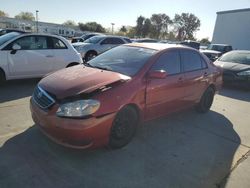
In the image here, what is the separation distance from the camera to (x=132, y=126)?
151 inches

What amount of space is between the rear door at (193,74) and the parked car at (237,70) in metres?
4.04

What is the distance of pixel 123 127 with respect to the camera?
3688 millimetres

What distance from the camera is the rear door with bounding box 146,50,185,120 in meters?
4.09

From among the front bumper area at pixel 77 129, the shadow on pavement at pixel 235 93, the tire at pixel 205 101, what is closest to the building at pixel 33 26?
the shadow on pavement at pixel 235 93

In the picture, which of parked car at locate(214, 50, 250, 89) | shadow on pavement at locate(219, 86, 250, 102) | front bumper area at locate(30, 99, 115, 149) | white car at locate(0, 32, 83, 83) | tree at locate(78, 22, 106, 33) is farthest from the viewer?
tree at locate(78, 22, 106, 33)

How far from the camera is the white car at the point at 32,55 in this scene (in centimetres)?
662

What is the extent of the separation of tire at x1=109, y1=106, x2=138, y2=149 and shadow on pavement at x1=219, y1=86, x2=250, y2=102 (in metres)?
5.39

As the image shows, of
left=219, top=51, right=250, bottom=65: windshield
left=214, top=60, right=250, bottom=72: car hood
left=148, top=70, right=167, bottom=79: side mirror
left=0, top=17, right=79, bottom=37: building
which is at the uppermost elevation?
left=148, top=70, right=167, bottom=79: side mirror

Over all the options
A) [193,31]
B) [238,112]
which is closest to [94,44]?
[238,112]

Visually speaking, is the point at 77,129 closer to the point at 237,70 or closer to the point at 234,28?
the point at 237,70

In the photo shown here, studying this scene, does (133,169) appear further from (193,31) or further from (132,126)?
(193,31)

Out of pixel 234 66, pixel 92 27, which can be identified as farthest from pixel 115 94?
pixel 92 27

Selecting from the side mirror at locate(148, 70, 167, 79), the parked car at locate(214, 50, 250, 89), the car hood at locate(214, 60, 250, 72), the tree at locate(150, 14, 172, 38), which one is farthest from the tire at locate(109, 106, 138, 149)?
the tree at locate(150, 14, 172, 38)

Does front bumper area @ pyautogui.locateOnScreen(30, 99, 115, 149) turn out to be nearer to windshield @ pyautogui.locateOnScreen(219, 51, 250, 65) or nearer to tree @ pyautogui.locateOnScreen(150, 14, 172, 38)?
windshield @ pyautogui.locateOnScreen(219, 51, 250, 65)
